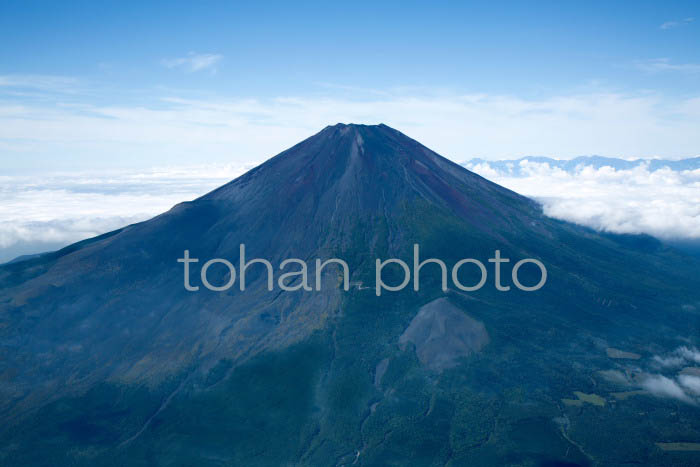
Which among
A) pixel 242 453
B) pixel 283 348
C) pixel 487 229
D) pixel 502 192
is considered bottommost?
pixel 242 453

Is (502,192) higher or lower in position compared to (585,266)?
higher

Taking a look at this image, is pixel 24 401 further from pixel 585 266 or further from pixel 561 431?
pixel 585 266

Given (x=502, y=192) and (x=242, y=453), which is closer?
(x=242, y=453)

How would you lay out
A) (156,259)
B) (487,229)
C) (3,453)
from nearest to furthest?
(3,453) → (156,259) → (487,229)

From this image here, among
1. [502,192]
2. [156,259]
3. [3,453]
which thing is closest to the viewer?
[3,453]

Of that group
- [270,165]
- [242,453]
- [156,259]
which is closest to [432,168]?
[270,165]

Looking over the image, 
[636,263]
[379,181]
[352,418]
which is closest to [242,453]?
[352,418]
